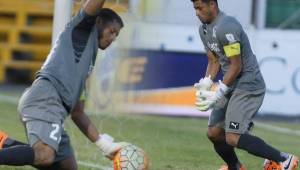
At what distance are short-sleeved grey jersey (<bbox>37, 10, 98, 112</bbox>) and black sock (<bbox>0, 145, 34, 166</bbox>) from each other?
0.45 meters

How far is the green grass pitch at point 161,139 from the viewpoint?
361 inches

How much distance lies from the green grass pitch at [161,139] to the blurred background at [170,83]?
0.01 metres

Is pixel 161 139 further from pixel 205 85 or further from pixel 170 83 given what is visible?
pixel 170 83

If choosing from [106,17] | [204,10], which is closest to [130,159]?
[106,17]

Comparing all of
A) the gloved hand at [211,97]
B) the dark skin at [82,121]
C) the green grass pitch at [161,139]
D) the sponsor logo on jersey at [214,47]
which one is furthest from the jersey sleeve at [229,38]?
the green grass pitch at [161,139]

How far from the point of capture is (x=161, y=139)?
36.4 feet

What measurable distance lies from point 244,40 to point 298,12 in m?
8.55

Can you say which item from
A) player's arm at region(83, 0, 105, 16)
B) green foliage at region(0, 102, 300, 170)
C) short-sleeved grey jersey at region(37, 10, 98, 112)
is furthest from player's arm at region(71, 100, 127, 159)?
green foliage at region(0, 102, 300, 170)

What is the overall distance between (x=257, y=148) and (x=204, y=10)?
1.26 m

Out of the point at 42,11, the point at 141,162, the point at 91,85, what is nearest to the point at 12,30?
the point at 42,11

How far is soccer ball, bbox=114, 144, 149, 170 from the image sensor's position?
6784 millimetres

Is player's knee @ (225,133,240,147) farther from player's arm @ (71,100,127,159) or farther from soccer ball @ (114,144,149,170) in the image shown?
player's arm @ (71,100,127,159)

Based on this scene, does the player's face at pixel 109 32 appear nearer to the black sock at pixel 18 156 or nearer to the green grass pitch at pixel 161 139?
the black sock at pixel 18 156

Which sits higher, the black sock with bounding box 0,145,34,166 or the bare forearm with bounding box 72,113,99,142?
the bare forearm with bounding box 72,113,99,142
